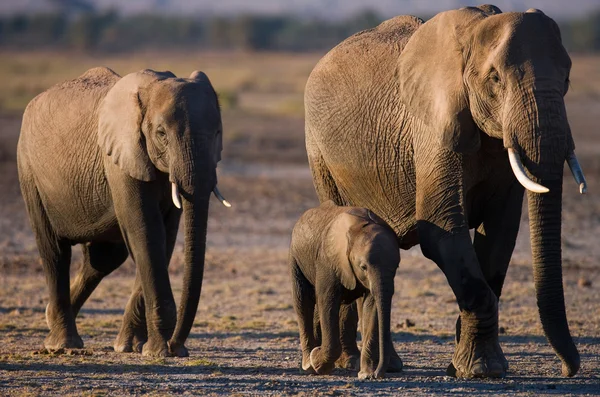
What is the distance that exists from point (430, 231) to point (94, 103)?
3.03m

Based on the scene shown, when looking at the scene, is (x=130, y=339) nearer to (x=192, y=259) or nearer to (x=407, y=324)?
(x=192, y=259)

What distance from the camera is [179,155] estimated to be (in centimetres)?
879

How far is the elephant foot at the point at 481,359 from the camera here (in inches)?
320

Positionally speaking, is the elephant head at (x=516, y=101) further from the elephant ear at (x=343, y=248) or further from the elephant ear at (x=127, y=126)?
the elephant ear at (x=127, y=126)

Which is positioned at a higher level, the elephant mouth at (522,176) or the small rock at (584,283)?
the elephant mouth at (522,176)

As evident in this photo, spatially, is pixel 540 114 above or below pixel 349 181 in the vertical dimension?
above

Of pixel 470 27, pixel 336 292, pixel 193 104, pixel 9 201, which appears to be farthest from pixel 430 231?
pixel 9 201

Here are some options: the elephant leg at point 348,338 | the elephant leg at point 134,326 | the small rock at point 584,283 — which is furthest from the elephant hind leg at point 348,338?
the small rock at point 584,283

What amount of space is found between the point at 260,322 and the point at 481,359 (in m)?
3.38

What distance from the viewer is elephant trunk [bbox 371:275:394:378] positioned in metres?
7.48

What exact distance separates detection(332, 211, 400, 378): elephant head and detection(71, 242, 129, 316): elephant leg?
9.64 ft

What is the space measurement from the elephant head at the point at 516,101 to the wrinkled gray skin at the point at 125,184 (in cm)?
152

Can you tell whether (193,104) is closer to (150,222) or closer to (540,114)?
(150,222)

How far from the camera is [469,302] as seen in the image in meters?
8.08
